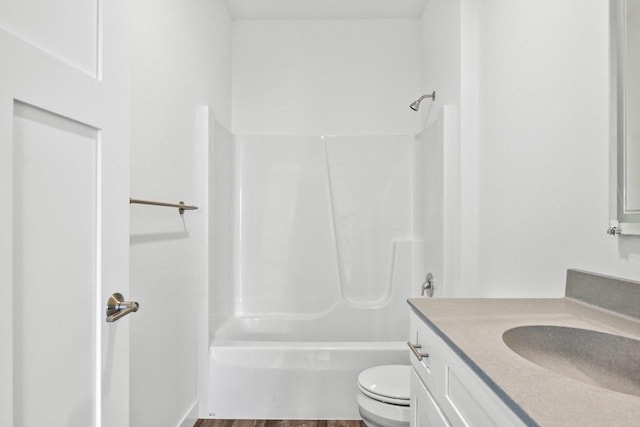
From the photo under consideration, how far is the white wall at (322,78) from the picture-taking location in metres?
3.06

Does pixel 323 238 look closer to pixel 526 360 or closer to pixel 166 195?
pixel 166 195

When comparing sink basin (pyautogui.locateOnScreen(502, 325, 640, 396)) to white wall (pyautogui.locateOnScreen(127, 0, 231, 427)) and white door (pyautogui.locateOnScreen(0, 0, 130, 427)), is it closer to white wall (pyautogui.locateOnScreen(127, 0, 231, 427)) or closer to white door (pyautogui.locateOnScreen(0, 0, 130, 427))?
white door (pyautogui.locateOnScreen(0, 0, 130, 427))

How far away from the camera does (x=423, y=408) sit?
1238 millimetres

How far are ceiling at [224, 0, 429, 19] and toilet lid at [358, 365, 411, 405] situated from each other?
2.31 metres

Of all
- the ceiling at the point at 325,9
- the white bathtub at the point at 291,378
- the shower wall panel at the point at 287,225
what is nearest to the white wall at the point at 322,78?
the ceiling at the point at 325,9

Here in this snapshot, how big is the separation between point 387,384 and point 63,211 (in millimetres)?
1542

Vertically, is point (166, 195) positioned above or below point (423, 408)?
above

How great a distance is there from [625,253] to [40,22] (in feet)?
4.86

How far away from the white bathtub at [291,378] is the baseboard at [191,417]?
0.23 feet

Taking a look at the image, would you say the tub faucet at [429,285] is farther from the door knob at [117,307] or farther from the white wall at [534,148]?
the door knob at [117,307]

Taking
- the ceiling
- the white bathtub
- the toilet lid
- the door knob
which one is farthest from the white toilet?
the ceiling

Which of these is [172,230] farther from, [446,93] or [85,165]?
[446,93]

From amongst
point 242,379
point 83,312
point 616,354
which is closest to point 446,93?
point 616,354

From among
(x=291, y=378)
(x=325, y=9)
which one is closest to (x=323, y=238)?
(x=291, y=378)
